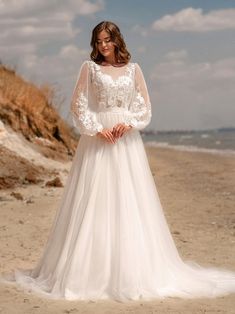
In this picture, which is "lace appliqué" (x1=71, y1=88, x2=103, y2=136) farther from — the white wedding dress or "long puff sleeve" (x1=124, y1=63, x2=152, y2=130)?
"long puff sleeve" (x1=124, y1=63, x2=152, y2=130)

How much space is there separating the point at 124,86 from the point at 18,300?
7.31ft

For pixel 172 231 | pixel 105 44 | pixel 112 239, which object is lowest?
pixel 172 231

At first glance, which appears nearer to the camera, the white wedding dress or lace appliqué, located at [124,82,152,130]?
the white wedding dress

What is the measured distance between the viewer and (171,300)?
19.3 ft

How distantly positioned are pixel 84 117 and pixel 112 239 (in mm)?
1192

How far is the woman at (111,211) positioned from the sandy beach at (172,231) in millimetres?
225

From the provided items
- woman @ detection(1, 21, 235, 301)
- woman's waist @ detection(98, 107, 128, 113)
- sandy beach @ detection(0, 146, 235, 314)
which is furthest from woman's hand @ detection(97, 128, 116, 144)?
sandy beach @ detection(0, 146, 235, 314)

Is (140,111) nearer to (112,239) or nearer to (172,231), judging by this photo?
(112,239)

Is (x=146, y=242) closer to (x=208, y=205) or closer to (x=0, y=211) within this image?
(x=0, y=211)

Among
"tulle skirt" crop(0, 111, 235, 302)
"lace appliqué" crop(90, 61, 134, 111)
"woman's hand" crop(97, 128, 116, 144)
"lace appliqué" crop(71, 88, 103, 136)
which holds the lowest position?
"tulle skirt" crop(0, 111, 235, 302)

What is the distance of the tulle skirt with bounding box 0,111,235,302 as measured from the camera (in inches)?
234

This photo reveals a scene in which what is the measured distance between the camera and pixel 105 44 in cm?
615

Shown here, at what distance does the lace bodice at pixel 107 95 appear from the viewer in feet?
20.2

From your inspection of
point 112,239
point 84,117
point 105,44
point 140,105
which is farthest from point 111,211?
point 105,44
